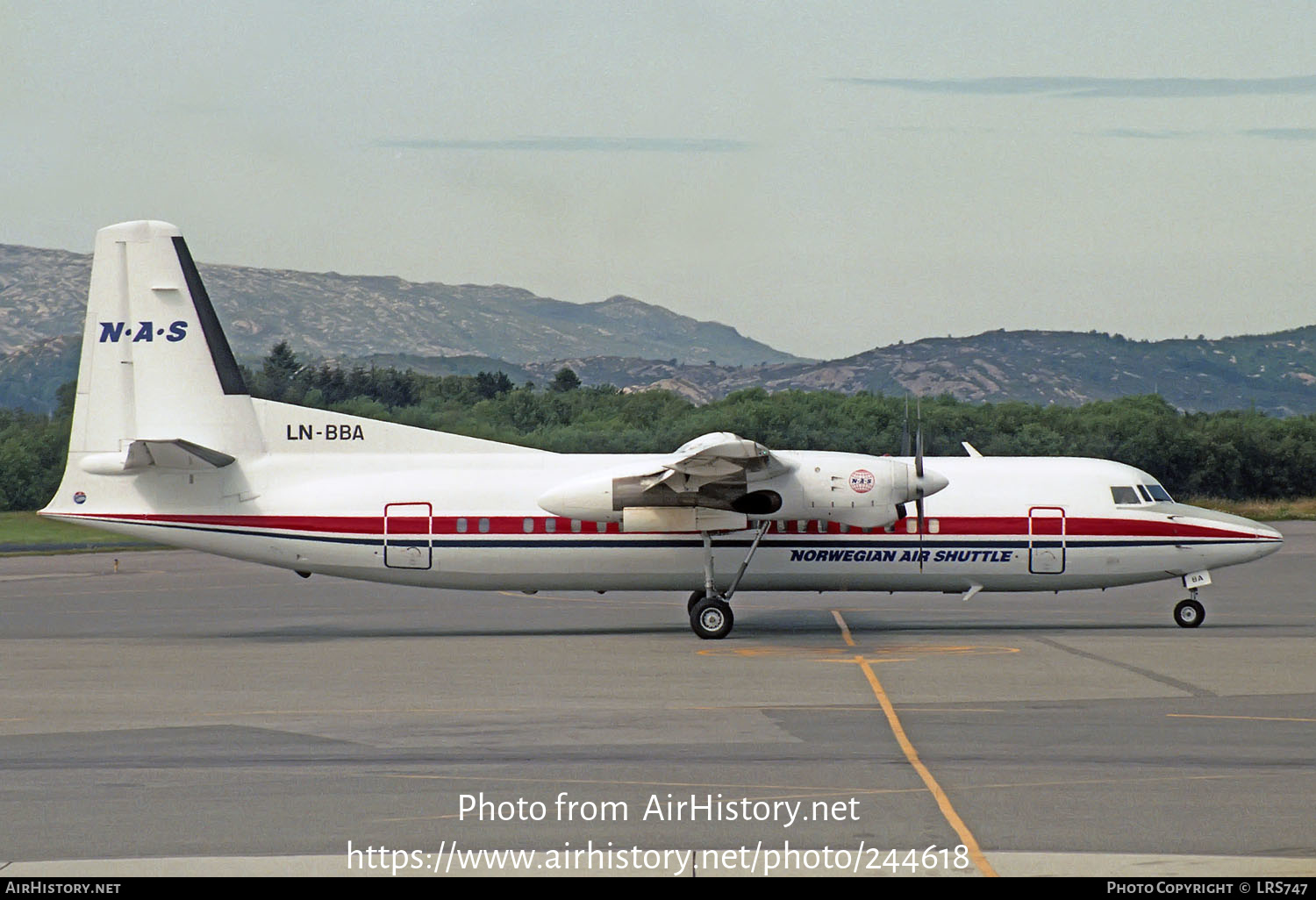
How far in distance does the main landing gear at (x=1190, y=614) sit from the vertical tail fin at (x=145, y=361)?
58.2 ft

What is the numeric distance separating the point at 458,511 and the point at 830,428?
41509mm

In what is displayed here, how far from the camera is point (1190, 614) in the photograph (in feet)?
86.1

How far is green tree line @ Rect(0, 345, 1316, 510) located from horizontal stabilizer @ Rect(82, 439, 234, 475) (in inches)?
1196

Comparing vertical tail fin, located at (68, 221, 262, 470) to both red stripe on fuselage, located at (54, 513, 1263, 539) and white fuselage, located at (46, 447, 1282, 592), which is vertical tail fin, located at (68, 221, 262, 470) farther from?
red stripe on fuselage, located at (54, 513, 1263, 539)

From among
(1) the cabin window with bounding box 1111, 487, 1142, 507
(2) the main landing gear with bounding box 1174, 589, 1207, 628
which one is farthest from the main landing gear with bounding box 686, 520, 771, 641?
(2) the main landing gear with bounding box 1174, 589, 1207, 628

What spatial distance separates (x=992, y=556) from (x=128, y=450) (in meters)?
15.5

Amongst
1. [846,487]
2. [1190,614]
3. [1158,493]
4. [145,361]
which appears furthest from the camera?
[1158,493]

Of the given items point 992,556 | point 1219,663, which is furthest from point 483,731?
point 992,556

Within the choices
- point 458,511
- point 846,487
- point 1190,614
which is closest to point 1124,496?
point 1190,614

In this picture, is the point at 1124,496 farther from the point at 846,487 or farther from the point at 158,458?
the point at 158,458

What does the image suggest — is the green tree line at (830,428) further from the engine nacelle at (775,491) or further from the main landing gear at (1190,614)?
the engine nacelle at (775,491)

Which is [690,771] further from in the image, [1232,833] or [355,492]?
[355,492]

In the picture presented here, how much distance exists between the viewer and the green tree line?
60.5 meters

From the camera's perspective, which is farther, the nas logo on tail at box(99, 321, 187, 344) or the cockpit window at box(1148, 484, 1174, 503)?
the cockpit window at box(1148, 484, 1174, 503)
